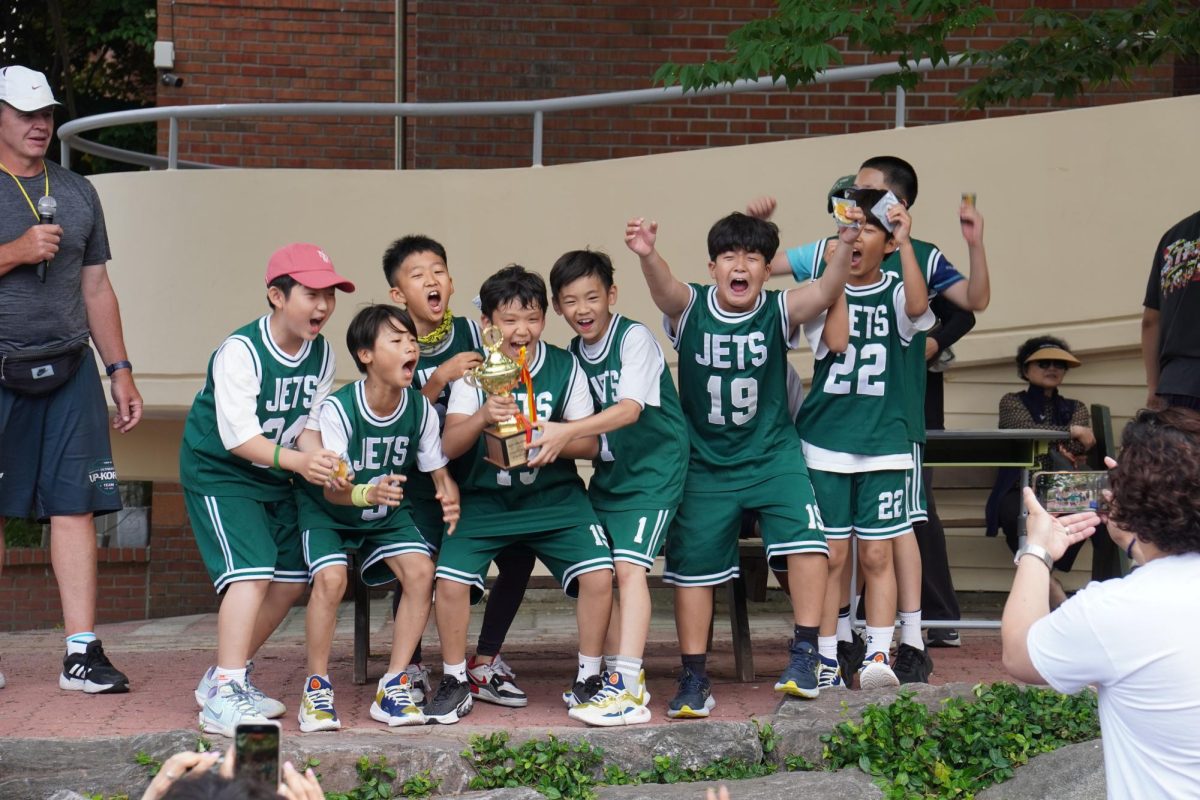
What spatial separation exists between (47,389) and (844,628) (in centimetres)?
322

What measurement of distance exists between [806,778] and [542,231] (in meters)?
4.49

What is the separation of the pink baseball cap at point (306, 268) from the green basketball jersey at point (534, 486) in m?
0.60

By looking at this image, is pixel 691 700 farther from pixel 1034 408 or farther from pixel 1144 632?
pixel 1034 408

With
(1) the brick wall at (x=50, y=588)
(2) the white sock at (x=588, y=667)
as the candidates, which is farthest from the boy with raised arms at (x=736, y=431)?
(1) the brick wall at (x=50, y=588)

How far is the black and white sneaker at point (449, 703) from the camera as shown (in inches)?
193

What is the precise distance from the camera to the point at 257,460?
4840 mm

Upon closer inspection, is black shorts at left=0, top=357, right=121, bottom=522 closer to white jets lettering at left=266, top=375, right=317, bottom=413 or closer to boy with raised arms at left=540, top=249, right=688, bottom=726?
white jets lettering at left=266, top=375, right=317, bottom=413

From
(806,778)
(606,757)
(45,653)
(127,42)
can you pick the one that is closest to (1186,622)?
(806,778)

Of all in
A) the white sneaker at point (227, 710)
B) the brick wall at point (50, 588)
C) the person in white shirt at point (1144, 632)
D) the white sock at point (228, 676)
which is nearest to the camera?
the person in white shirt at point (1144, 632)

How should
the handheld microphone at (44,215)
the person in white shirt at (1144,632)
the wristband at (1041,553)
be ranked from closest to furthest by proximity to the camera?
the person in white shirt at (1144,632), the wristband at (1041,553), the handheld microphone at (44,215)

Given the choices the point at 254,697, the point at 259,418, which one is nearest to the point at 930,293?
the point at 259,418

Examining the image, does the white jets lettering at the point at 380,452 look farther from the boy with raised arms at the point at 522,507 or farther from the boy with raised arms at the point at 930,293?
the boy with raised arms at the point at 930,293

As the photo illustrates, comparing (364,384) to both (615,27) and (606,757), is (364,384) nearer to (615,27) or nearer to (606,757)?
(606,757)

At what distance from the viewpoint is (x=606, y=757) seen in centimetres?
466
